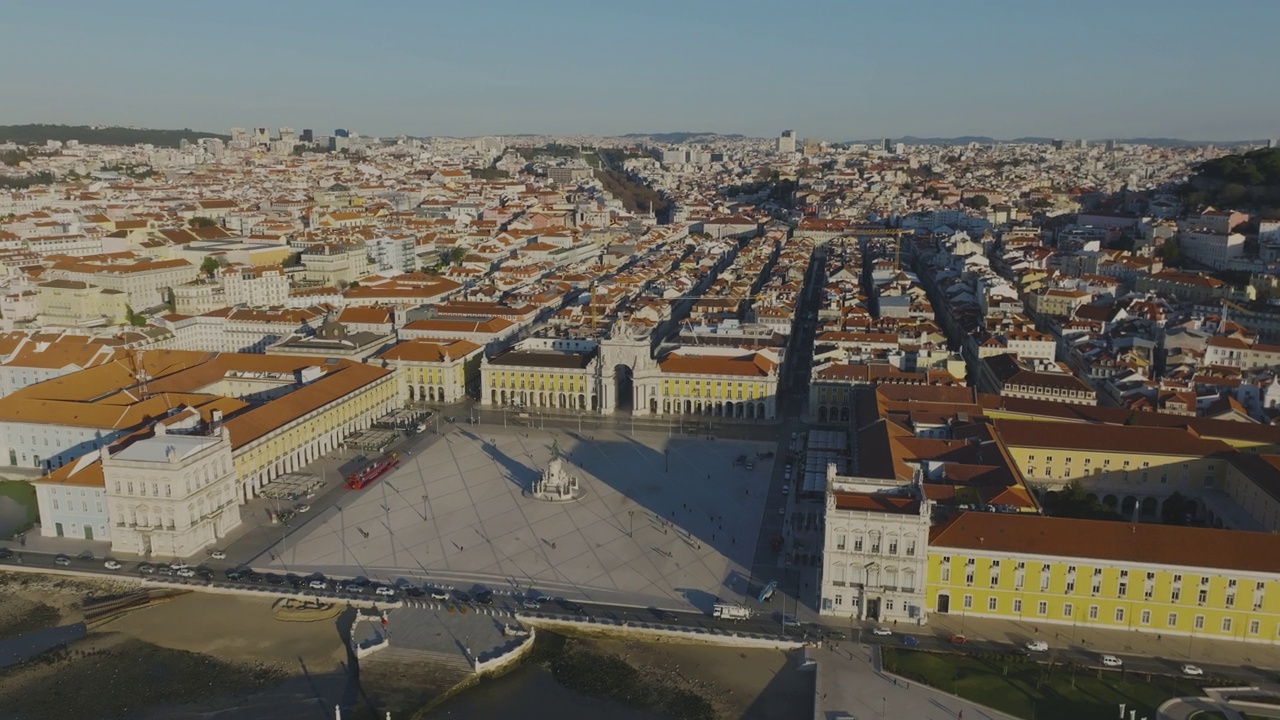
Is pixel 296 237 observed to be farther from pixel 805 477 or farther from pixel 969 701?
pixel 969 701

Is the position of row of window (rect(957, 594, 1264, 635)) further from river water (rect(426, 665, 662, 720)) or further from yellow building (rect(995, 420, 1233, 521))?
river water (rect(426, 665, 662, 720))

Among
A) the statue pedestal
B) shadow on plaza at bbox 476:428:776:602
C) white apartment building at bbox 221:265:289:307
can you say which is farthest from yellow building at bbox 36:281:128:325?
the statue pedestal

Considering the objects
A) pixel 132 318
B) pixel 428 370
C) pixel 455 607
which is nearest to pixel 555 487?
pixel 455 607

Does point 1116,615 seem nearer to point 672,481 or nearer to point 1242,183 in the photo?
point 672,481

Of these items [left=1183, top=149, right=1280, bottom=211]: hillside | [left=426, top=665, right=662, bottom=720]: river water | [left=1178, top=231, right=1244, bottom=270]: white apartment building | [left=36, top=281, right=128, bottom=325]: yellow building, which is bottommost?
[left=426, top=665, right=662, bottom=720]: river water

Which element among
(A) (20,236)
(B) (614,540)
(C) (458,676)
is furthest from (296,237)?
(C) (458,676)

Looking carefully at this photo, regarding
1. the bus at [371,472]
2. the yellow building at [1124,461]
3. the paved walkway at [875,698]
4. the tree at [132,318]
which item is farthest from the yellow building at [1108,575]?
the tree at [132,318]
